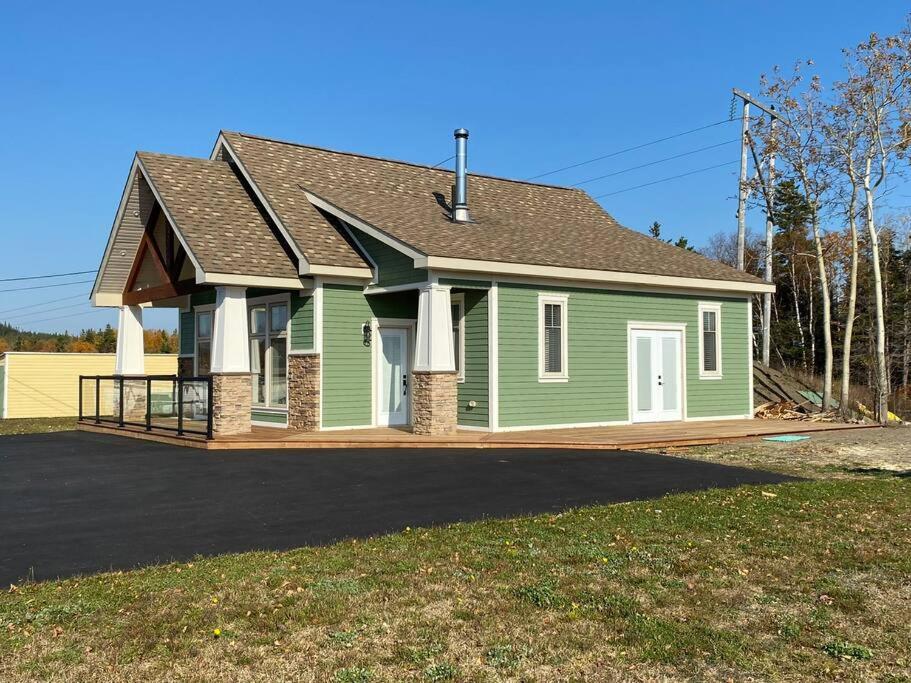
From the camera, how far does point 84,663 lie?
4660 mm

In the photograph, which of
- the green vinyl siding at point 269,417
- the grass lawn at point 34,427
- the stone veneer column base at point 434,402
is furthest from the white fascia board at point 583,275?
the grass lawn at point 34,427

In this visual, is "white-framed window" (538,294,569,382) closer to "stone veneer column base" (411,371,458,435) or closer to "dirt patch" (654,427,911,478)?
"stone veneer column base" (411,371,458,435)

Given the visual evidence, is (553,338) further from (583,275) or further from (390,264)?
(390,264)

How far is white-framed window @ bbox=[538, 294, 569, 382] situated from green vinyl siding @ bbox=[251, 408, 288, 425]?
5580 mm

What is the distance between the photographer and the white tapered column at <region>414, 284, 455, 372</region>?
16.4 metres

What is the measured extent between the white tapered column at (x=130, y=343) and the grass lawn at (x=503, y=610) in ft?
53.9

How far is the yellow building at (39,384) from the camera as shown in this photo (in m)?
35.7

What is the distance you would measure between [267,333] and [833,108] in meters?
16.0

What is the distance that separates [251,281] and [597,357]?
A: 7584mm

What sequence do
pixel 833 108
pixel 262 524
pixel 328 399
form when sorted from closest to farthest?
pixel 262 524
pixel 328 399
pixel 833 108

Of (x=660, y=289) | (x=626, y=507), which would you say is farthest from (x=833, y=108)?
(x=626, y=507)

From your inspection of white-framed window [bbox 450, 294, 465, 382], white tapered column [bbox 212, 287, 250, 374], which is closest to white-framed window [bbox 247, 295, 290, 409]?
white tapered column [bbox 212, 287, 250, 374]

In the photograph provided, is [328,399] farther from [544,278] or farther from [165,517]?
[165,517]

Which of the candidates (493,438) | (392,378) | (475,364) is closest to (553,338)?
(475,364)
